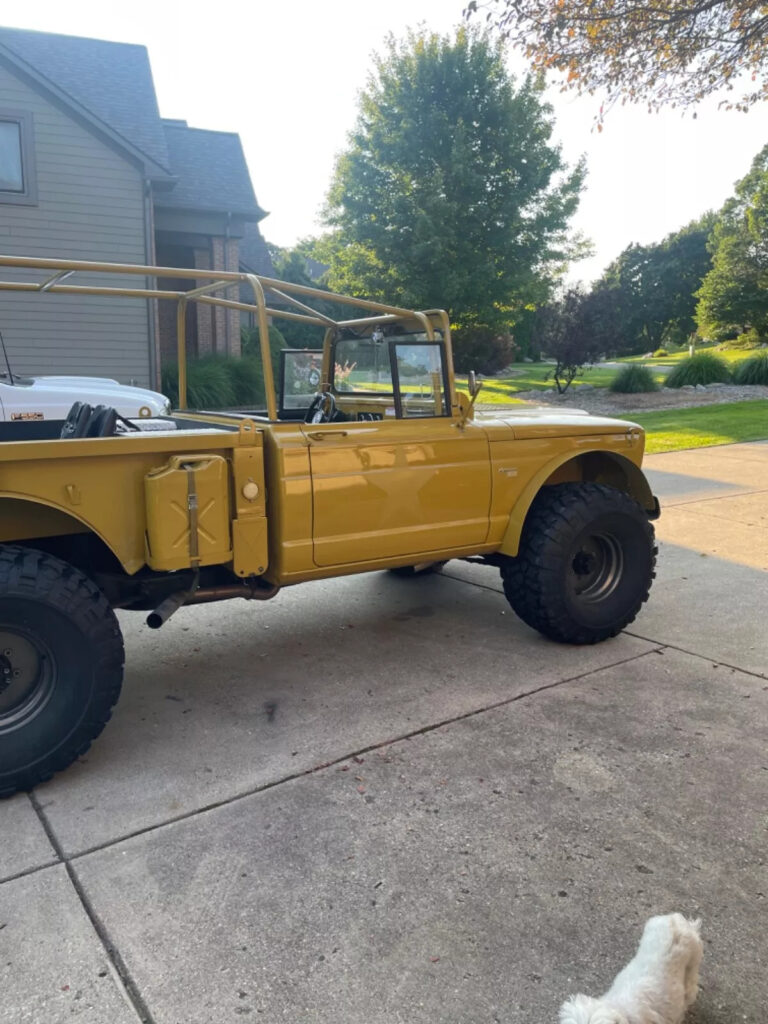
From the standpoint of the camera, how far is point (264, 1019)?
75.4 inches

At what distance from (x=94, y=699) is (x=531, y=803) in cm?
168

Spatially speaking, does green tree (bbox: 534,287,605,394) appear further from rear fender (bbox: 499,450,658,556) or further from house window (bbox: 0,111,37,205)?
rear fender (bbox: 499,450,658,556)

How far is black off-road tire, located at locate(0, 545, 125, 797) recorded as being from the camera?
2830mm

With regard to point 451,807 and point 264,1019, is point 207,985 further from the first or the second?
point 451,807

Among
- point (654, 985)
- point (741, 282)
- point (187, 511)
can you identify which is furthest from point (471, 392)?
point (741, 282)

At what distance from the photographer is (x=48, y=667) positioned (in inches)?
116

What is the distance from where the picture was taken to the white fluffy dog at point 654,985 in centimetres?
177

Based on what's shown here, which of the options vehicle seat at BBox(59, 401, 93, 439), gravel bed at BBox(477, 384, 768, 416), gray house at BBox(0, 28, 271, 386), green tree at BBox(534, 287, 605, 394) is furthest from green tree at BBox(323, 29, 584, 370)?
vehicle seat at BBox(59, 401, 93, 439)

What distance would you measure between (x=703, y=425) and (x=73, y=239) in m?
11.9

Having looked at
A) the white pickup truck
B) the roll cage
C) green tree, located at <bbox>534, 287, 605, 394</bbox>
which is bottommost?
A: the white pickup truck

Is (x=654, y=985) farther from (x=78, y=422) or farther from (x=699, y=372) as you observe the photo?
(x=699, y=372)

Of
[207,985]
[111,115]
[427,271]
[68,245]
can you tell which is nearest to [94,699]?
[207,985]

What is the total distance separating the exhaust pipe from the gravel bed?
574 inches

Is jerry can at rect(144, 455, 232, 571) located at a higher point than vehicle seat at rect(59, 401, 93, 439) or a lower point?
lower
